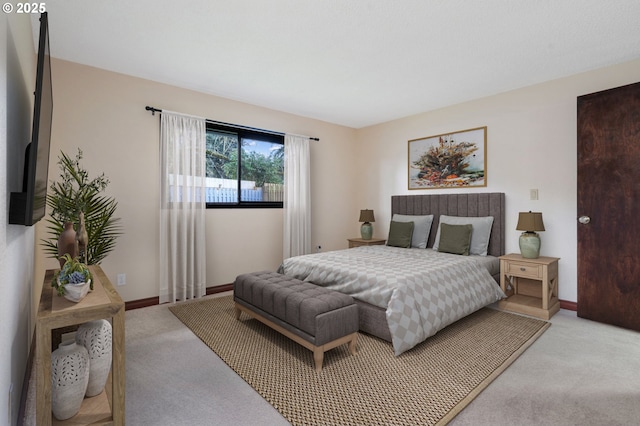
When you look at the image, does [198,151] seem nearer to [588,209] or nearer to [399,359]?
[399,359]

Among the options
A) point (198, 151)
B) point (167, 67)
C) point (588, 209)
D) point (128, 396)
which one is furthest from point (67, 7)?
point (588, 209)

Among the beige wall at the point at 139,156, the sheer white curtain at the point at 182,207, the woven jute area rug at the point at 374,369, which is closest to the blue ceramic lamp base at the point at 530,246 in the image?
the woven jute area rug at the point at 374,369

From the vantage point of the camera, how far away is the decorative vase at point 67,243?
1972 mm

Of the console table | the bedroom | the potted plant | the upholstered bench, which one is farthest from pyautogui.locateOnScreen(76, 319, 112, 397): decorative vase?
the bedroom

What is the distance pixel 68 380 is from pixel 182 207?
2.50 meters

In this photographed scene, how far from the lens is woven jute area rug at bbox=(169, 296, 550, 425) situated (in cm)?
177

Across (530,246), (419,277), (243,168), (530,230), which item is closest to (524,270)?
(530,246)

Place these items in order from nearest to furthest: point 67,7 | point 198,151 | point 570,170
Answer: point 67,7 < point 570,170 < point 198,151

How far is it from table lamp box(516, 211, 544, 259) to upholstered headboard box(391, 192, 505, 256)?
44cm

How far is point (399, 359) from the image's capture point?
Result: 92.5 inches

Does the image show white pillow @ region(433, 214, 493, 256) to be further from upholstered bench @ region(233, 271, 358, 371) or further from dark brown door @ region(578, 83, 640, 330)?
upholstered bench @ region(233, 271, 358, 371)

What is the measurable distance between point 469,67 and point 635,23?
1.22 metres

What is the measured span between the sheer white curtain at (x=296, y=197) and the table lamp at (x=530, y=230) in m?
2.87

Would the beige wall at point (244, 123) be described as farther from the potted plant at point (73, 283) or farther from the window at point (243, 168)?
the potted plant at point (73, 283)
